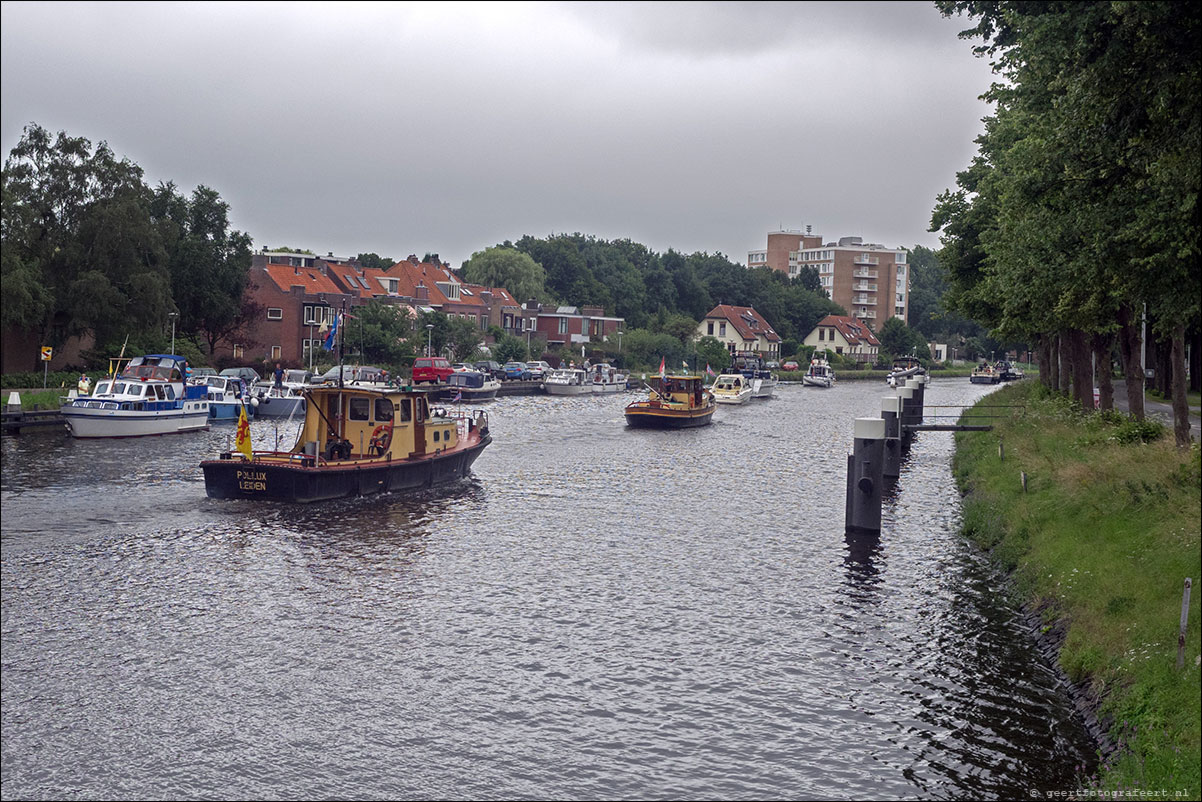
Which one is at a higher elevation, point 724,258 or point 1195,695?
point 724,258

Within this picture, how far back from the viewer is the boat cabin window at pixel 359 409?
36.9 m

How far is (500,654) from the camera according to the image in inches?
826

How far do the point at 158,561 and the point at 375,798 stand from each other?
13678 mm

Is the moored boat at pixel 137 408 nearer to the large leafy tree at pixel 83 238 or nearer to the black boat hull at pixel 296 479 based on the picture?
the large leafy tree at pixel 83 238

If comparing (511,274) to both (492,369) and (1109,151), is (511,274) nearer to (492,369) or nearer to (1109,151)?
(492,369)

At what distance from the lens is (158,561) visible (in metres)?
26.4

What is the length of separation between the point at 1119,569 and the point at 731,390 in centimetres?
7461

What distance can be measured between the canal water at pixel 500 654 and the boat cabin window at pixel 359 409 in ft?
9.40

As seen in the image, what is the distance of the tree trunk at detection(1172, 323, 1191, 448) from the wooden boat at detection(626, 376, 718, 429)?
39.1 meters

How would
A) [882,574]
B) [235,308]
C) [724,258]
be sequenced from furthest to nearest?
[724,258] → [235,308] → [882,574]

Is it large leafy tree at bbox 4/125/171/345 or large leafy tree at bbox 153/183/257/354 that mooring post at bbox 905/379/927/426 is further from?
large leafy tree at bbox 153/183/257/354

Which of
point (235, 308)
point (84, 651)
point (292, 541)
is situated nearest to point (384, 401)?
point (292, 541)

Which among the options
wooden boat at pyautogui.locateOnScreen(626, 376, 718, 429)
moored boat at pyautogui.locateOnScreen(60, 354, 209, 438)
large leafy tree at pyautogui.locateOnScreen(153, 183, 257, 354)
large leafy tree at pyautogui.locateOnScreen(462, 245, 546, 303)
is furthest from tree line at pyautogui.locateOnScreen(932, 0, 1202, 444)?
large leafy tree at pyautogui.locateOnScreen(462, 245, 546, 303)

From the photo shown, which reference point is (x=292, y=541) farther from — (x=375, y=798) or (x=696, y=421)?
(x=696, y=421)
